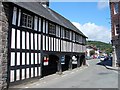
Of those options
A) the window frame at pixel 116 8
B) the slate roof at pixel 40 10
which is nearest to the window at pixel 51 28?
the slate roof at pixel 40 10

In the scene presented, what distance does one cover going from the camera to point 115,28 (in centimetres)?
3472

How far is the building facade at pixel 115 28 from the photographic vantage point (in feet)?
112

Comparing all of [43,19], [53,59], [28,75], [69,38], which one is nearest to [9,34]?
[28,75]

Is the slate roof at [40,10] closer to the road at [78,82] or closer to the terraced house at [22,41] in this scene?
the terraced house at [22,41]

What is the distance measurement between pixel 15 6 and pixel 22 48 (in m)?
3.02

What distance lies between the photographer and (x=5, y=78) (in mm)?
14305

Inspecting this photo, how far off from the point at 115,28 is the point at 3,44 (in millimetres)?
23712

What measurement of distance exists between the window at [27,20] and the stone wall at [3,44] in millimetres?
2670

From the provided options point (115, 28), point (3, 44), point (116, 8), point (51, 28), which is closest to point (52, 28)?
point (51, 28)

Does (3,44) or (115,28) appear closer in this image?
(3,44)

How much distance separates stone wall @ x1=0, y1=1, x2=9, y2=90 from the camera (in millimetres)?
14008

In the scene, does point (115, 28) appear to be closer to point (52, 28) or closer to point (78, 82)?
point (52, 28)

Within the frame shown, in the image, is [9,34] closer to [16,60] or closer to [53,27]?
[16,60]

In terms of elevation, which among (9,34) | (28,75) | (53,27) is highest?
(53,27)
